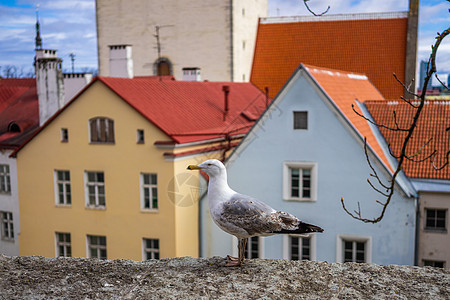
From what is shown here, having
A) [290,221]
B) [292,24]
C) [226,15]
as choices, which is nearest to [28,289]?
[290,221]

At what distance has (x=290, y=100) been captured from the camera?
55.3ft

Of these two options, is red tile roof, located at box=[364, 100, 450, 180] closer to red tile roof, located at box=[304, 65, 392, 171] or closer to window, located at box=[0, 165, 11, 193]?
red tile roof, located at box=[304, 65, 392, 171]

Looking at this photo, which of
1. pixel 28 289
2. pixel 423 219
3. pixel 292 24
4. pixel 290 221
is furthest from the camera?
pixel 292 24

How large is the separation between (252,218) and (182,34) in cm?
3153

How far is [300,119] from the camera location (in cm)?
1694

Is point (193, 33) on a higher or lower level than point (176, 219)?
higher

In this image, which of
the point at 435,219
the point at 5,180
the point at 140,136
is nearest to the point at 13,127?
the point at 5,180

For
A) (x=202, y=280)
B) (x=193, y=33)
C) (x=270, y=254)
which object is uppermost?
(x=193, y=33)

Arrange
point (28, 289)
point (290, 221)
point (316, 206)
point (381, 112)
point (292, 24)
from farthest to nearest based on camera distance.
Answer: point (292, 24)
point (381, 112)
point (316, 206)
point (290, 221)
point (28, 289)

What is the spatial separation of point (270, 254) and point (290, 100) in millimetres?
5418

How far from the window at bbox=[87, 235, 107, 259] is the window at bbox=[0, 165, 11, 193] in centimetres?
621

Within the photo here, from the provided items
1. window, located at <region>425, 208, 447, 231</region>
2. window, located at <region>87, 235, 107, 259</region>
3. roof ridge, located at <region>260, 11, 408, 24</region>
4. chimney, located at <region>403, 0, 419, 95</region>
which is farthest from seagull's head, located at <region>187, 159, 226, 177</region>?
roof ridge, located at <region>260, 11, 408, 24</region>

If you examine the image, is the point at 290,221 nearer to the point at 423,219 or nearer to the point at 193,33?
the point at 423,219

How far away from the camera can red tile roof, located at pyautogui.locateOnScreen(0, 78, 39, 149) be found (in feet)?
75.7
